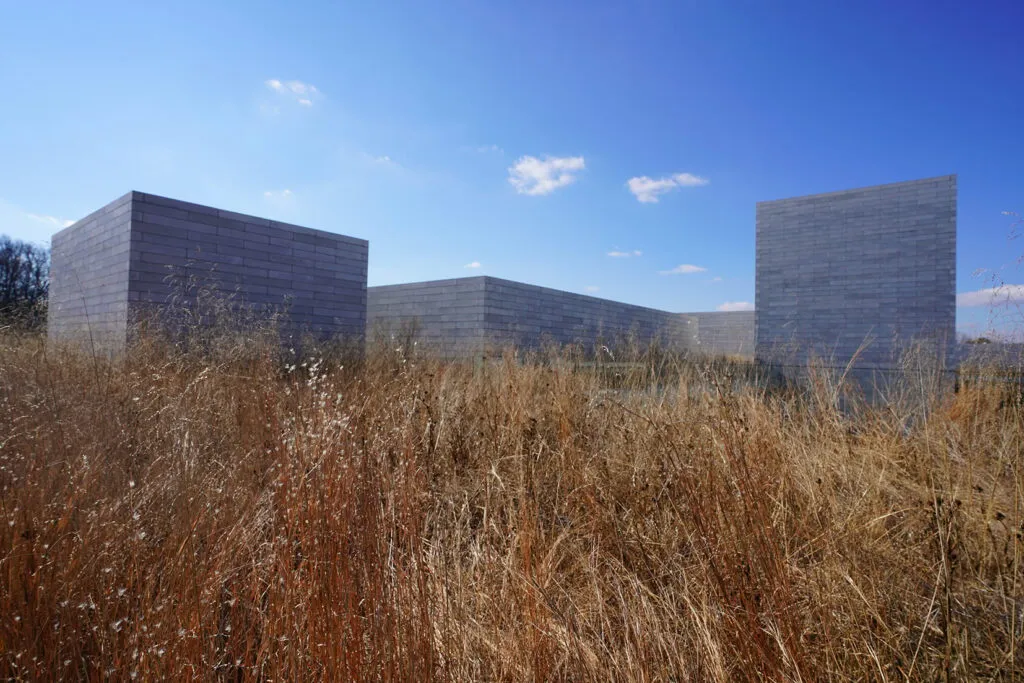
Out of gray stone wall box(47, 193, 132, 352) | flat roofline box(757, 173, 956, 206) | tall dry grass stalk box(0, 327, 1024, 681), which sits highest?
flat roofline box(757, 173, 956, 206)

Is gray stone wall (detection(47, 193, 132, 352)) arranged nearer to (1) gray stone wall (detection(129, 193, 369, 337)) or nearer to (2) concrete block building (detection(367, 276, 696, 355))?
(1) gray stone wall (detection(129, 193, 369, 337))

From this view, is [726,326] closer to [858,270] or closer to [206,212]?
[858,270]

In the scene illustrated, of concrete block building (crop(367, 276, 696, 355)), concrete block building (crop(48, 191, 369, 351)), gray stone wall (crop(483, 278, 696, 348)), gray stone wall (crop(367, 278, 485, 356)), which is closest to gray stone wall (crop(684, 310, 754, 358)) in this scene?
gray stone wall (crop(483, 278, 696, 348))

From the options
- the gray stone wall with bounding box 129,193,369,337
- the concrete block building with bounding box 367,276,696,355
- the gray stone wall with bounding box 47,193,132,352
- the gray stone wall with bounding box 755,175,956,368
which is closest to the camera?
the gray stone wall with bounding box 47,193,132,352

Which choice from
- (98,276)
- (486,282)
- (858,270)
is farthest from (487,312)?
(858,270)

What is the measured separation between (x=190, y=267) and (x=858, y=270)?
13.2m

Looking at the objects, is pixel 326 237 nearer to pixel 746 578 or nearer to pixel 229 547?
pixel 229 547

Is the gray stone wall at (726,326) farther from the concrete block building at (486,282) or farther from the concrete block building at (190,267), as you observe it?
the concrete block building at (190,267)

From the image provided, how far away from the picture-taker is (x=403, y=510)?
3.94 ft

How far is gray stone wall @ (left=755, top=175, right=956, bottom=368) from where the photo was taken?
1030 centimetres

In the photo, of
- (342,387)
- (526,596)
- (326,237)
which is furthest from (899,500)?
(326,237)

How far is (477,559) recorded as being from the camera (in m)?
1.52

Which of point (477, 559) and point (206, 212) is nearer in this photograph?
point (477, 559)

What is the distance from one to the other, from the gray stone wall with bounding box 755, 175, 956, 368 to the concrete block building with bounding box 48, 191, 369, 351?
880cm
